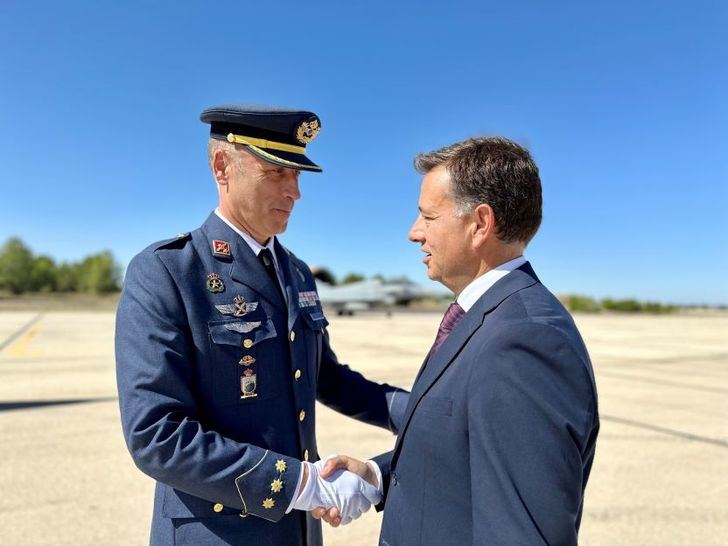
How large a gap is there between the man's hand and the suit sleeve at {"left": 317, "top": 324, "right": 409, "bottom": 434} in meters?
0.44

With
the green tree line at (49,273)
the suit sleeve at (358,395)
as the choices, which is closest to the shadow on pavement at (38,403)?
the suit sleeve at (358,395)

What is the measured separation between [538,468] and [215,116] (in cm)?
178

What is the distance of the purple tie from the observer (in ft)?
5.91

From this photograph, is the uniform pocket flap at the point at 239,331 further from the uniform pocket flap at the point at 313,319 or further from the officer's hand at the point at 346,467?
the officer's hand at the point at 346,467

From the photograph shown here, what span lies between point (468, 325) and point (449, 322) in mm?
251

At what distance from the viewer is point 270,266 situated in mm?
2330

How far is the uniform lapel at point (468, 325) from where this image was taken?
1.58 metres

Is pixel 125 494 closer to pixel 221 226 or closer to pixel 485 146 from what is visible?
pixel 221 226

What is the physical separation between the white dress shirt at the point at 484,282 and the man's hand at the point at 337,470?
2.37 feet

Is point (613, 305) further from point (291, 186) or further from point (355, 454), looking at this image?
point (291, 186)

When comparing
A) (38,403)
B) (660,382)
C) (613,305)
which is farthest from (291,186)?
(613,305)

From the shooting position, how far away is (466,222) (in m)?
1.67

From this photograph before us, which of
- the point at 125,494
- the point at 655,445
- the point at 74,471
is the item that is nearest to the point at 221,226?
the point at 125,494

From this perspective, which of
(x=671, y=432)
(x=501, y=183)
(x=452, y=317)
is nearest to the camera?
(x=501, y=183)
